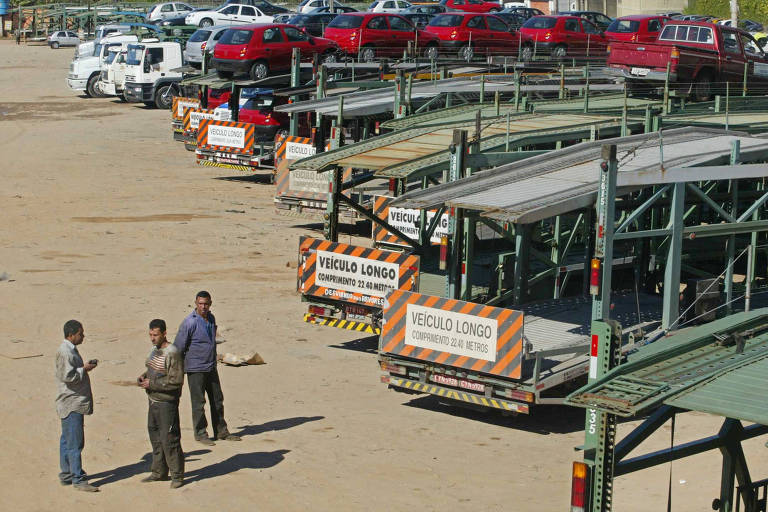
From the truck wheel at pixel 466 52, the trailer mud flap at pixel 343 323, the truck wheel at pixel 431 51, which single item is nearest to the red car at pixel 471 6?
the truck wheel at pixel 466 52

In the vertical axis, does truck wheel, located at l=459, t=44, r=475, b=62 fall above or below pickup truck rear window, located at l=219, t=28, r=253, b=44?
below

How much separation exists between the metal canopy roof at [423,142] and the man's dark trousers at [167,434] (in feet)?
16.5

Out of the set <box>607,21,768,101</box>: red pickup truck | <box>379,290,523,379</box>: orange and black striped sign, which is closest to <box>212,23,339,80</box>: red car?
<box>607,21,768,101</box>: red pickup truck

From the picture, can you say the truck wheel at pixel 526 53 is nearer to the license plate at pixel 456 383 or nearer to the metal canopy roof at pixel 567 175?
the metal canopy roof at pixel 567 175

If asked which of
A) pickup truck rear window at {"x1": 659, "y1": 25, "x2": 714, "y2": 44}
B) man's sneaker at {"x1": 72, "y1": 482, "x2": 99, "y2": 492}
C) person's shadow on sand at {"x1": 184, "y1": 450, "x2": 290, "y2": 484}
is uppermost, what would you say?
pickup truck rear window at {"x1": 659, "y1": 25, "x2": 714, "y2": 44}

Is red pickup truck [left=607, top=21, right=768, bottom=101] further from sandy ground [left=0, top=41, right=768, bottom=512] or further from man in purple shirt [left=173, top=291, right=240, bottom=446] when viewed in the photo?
man in purple shirt [left=173, top=291, right=240, bottom=446]

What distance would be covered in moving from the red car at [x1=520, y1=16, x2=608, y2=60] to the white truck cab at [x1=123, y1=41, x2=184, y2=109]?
1246 cm

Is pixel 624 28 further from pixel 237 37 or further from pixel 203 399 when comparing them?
pixel 203 399

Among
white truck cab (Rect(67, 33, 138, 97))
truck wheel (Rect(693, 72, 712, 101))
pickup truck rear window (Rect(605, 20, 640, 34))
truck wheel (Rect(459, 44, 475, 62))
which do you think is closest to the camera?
truck wheel (Rect(693, 72, 712, 101))

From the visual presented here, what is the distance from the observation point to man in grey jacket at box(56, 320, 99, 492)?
10.5 metres

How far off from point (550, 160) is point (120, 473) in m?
6.90

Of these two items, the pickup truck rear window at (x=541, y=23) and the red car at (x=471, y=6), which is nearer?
the pickup truck rear window at (x=541, y=23)

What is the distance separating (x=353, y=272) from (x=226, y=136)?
15.1 meters

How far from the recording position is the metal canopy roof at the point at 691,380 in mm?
6129
